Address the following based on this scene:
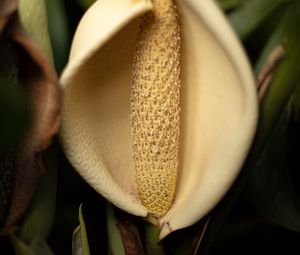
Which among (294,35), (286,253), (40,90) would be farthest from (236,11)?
(286,253)

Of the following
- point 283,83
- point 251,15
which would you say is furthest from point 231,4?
point 283,83

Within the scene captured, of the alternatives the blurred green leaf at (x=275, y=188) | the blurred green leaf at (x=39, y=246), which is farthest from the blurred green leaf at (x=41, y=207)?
the blurred green leaf at (x=275, y=188)

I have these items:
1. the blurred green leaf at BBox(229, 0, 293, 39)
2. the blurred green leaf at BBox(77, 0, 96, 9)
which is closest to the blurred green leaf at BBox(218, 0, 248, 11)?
the blurred green leaf at BBox(229, 0, 293, 39)

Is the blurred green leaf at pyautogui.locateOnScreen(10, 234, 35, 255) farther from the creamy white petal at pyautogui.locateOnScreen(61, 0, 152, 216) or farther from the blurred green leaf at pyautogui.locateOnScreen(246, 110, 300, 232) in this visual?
the blurred green leaf at pyautogui.locateOnScreen(246, 110, 300, 232)

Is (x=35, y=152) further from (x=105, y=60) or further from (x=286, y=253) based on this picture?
(x=286, y=253)

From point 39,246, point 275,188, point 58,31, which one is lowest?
point 275,188

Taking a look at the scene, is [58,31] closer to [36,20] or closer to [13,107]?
[36,20]

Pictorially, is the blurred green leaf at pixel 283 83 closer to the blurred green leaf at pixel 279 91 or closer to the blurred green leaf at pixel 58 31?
the blurred green leaf at pixel 279 91
